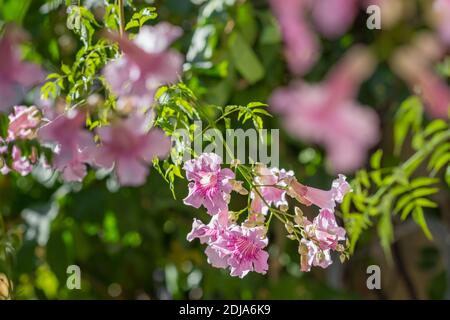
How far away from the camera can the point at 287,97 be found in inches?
8.0

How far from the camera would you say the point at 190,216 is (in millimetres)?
1681

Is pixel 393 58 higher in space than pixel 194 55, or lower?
lower

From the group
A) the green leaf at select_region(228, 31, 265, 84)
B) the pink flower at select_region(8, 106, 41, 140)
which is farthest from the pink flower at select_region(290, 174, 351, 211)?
the green leaf at select_region(228, 31, 265, 84)

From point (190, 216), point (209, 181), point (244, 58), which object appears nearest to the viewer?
point (209, 181)

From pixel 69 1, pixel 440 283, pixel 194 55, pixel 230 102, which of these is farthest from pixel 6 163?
pixel 440 283

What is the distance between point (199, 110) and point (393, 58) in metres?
0.53

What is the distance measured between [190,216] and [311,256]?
100cm

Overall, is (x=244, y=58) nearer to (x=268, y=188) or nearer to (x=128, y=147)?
(x=268, y=188)

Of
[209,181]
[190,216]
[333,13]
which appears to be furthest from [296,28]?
[190,216]

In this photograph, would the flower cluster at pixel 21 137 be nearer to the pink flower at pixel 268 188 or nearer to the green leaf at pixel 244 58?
the pink flower at pixel 268 188

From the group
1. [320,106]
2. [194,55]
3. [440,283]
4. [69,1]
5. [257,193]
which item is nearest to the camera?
[320,106]

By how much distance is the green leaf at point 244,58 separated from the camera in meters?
1.29

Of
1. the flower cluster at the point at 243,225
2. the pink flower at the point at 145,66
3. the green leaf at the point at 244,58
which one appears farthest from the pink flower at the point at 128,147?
the green leaf at the point at 244,58
